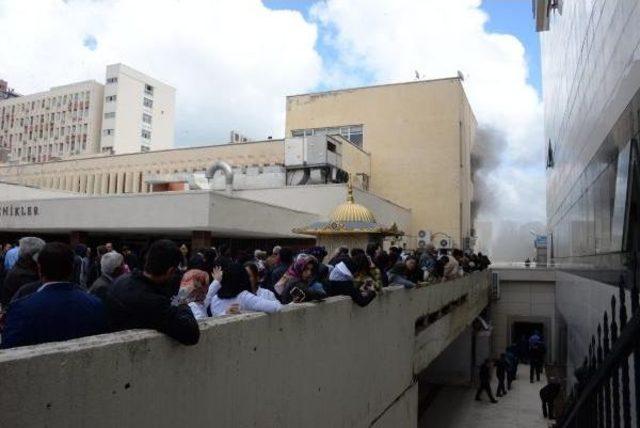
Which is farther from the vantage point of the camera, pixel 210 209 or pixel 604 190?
pixel 210 209

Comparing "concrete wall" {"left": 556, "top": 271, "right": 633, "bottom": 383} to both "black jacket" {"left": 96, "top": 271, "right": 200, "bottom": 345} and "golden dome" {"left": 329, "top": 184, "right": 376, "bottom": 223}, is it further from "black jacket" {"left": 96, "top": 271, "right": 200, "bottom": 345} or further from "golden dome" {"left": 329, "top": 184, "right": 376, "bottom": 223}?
"golden dome" {"left": 329, "top": 184, "right": 376, "bottom": 223}

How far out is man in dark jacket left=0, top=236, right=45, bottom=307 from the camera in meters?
5.30

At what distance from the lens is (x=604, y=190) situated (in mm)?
10406

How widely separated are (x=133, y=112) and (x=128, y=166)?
53.3 m

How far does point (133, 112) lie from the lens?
3406 inches

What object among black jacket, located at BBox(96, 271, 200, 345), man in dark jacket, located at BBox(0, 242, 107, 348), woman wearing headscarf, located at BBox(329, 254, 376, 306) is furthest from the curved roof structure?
man in dark jacket, located at BBox(0, 242, 107, 348)

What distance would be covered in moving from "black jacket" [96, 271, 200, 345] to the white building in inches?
3228

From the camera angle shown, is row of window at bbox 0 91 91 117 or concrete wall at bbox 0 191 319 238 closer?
concrete wall at bbox 0 191 319 238

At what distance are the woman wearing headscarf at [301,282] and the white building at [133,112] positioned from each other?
261 ft

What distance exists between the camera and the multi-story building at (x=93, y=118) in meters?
84.8

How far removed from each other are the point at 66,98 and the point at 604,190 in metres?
95.6

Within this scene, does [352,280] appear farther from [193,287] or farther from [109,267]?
[109,267]

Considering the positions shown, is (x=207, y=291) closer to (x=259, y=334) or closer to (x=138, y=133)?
Result: (x=259, y=334)

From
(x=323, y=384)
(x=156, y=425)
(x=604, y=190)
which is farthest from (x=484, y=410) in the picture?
(x=156, y=425)
